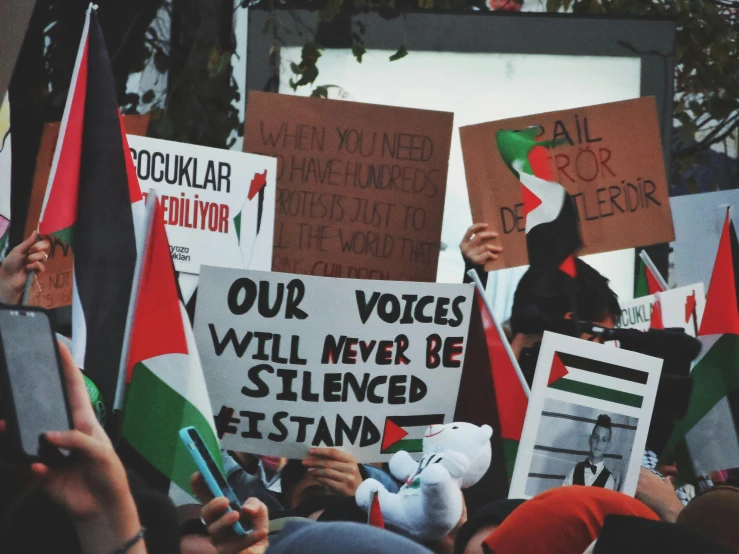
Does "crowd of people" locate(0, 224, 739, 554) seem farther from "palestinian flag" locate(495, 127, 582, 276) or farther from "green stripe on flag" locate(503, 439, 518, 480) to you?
"palestinian flag" locate(495, 127, 582, 276)

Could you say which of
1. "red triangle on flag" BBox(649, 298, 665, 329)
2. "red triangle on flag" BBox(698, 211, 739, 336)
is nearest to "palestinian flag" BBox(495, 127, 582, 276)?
"red triangle on flag" BBox(698, 211, 739, 336)

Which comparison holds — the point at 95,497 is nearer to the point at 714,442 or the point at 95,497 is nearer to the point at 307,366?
the point at 307,366

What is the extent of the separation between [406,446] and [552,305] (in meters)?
1.06

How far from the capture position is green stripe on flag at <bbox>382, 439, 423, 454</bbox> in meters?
3.45

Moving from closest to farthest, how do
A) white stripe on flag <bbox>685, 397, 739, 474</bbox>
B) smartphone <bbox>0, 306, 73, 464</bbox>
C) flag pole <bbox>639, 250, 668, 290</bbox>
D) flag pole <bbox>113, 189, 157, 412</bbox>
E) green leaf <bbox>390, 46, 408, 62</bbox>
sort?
smartphone <bbox>0, 306, 73, 464</bbox>, flag pole <bbox>113, 189, 157, 412</bbox>, white stripe on flag <bbox>685, 397, 739, 474</bbox>, green leaf <bbox>390, 46, 408, 62</bbox>, flag pole <bbox>639, 250, 668, 290</bbox>

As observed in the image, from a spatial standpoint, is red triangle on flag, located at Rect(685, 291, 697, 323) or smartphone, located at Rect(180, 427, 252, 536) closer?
smartphone, located at Rect(180, 427, 252, 536)

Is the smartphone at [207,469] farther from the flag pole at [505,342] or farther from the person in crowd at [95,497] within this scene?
the flag pole at [505,342]

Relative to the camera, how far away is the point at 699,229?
18.2ft

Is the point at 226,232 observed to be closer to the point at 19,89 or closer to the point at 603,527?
the point at 19,89

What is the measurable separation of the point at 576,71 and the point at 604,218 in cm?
191

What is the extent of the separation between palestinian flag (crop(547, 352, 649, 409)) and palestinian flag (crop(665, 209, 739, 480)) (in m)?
0.75

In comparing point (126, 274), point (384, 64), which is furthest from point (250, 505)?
point (384, 64)

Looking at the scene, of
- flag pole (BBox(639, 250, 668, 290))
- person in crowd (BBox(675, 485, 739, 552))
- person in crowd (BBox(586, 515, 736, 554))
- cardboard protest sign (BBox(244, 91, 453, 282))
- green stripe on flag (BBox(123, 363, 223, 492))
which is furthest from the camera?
flag pole (BBox(639, 250, 668, 290))

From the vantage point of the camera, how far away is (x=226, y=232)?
4.35 metres
